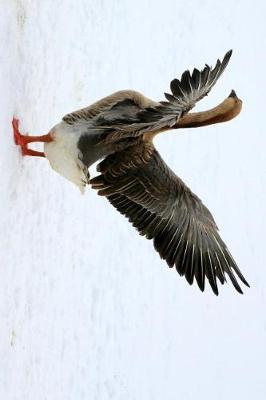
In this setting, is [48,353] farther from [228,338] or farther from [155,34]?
[155,34]

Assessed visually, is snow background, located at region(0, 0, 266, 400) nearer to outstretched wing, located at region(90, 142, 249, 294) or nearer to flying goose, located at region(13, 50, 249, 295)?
flying goose, located at region(13, 50, 249, 295)

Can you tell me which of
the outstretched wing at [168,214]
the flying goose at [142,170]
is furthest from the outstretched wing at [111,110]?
the outstretched wing at [168,214]

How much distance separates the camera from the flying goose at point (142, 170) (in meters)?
2.62

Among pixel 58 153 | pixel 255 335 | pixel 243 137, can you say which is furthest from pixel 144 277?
pixel 58 153

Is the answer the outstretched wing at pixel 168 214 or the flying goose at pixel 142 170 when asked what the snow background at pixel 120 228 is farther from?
the outstretched wing at pixel 168 214

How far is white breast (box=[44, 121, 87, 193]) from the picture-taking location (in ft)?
8.87

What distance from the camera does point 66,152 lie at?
2.71 m

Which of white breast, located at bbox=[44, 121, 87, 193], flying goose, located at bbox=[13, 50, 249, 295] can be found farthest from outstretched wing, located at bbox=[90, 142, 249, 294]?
white breast, located at bbox=[44, 121, 87, 193]

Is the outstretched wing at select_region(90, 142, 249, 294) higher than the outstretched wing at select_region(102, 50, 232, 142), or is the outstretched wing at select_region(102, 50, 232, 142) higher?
the outstretched wing at select_region(102, 50, 232, 142)

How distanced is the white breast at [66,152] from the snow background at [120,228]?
5.8 inches

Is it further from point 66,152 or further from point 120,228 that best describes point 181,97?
point 120,228

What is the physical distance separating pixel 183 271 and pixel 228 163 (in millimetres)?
2011

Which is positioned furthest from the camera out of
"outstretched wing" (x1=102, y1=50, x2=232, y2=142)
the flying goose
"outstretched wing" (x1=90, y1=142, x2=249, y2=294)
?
"outstretched wing" (x1=90, y1=142, x2=249, y2=294)

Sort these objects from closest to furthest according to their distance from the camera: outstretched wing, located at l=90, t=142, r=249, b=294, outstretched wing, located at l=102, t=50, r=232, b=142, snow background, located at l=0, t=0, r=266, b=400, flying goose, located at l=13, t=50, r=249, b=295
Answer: outstretched wing, located at l=102, t=50, r=232, b=142
flying goose, located at l=13, t=50, r=249, b=295
outstretched wing, located at l=90, t=142, r=249, b=294
snow background, located at l=0, t=0, r=266, b=400
